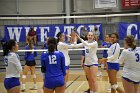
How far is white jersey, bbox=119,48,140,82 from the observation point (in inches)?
219

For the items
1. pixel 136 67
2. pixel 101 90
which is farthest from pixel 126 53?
pixel 101 90

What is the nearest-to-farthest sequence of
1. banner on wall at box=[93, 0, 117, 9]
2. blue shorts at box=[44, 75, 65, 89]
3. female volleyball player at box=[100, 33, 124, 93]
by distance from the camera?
1. blue shorts at box=[44, 75, 65, 89]
2. female volleyball player at box=[100, 33, 124, 93]
3. banner on wall at box=[93, 0, 117, 9]

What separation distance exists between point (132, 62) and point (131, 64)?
5cm

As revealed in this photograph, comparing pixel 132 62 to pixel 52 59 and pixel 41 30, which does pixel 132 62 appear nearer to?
pixel 52 59

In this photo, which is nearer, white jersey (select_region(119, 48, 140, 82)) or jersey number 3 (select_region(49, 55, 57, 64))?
jersey number 3 (select_region(49, 55, 57, 64))

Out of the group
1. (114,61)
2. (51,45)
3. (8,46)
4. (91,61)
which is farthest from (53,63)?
(91,61)

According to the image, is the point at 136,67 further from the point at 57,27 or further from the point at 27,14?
the point at 27,14

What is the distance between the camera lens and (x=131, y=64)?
5.60 metres

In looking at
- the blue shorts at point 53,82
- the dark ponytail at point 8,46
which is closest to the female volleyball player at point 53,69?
the blue shorts at point 53,82

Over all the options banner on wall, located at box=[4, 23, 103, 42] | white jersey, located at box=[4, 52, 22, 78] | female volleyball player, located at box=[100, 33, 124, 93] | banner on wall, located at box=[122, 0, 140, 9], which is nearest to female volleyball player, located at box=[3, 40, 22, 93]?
white jersey, located at box=[4, 52, 22, 78]

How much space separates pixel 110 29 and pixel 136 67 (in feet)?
37.0

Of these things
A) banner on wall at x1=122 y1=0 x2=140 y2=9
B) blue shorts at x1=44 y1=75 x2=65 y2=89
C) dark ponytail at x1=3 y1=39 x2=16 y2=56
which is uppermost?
banner on wall at x1=122 y1=0 x2=140 y2=9

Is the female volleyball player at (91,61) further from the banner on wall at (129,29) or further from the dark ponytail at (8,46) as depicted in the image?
the banner on wall at (129,29)

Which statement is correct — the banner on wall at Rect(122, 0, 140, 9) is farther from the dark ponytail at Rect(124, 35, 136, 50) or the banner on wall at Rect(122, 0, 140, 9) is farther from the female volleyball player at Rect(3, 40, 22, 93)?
the female volleyball player at Rect(3, 40, 22, 93)
